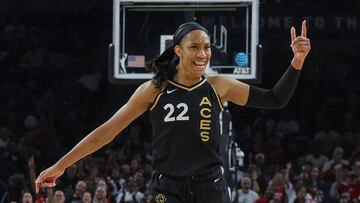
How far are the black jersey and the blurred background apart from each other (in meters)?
9.21

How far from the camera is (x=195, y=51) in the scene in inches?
218

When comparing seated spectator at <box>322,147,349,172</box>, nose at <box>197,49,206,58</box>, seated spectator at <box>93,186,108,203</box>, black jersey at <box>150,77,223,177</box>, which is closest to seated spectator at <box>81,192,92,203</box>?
seated spectator at <box>93,186,108,203</box>

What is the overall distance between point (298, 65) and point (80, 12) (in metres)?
15.5

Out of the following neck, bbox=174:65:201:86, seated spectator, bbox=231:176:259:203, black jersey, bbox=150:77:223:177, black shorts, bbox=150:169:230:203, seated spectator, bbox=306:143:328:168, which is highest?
neck, bbox=174:65:201:86

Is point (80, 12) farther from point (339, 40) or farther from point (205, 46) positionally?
point (205, 46)

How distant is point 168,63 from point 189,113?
1.23ft

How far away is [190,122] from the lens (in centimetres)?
555

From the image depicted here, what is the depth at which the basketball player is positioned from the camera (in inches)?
218

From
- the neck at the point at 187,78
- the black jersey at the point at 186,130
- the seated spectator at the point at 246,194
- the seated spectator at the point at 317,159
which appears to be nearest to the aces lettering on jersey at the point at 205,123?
the black jersey at the point at 186,130

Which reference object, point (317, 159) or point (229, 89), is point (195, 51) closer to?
point (229, 89)

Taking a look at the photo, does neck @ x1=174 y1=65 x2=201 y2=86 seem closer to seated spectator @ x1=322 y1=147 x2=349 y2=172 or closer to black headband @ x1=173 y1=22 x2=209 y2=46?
black headband @ x1=173 y1=22 x2=209 y2=46

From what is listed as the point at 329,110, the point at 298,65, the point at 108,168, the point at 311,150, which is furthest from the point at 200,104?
the point at 329,110

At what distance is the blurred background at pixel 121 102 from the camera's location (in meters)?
15.7

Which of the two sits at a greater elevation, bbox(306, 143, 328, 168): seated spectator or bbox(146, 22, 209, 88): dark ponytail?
bbox(146, 22, 209, 88): dark ponytail
